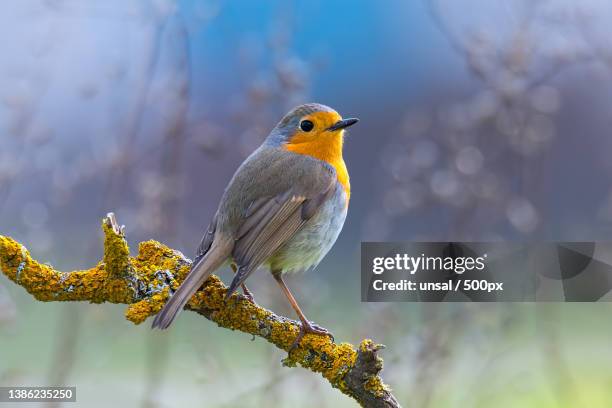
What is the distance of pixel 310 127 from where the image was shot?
3828 millimetres

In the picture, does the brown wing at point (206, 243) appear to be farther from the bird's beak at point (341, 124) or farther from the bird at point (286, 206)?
the bird's beak at point (341, 124)

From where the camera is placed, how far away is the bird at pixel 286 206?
327 cm

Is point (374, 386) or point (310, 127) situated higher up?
point (310, 127)

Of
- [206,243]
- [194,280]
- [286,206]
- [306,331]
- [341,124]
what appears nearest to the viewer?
[194,280]

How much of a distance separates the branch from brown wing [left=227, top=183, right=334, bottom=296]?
6.7 inches

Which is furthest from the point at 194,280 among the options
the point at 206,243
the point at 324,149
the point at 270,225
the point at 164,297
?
the point at 324,149

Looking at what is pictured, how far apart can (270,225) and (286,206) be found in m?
0.13

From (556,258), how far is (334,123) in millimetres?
1676

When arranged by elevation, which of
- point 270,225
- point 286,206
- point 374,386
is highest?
point 286,206

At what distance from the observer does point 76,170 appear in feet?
14.8

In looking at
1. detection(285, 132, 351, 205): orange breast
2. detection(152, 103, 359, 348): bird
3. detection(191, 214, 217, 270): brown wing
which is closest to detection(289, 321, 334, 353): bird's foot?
detection(152, 103, 359, 348): bird

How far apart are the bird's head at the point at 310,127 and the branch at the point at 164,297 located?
2.91ft

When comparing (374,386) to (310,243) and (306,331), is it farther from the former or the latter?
(310,243)

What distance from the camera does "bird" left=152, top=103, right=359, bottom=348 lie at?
3.27m
